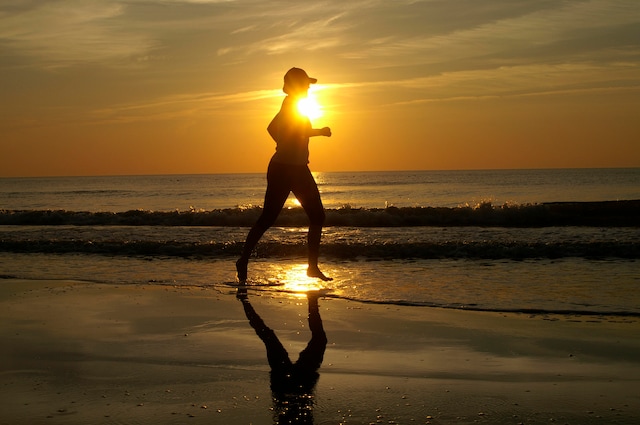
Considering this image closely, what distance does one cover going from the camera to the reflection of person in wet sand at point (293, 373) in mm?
3551

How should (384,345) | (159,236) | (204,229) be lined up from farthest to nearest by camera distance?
(204,229) → (159,236) → (384,345)

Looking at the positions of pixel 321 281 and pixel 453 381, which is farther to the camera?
pixel 321 281

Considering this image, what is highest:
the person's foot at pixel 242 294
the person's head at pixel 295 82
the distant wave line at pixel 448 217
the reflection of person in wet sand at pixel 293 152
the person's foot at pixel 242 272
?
the person's head at pixel 295 82

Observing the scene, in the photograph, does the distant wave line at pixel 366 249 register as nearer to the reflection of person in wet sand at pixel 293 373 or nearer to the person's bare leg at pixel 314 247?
the person's bare leg at pixel 314 247

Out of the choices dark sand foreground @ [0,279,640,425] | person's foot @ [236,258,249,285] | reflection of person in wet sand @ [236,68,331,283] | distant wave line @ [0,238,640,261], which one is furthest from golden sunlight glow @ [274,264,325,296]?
distant wave line @ [0,238,640,261]

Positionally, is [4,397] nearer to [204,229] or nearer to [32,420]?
[32,420]

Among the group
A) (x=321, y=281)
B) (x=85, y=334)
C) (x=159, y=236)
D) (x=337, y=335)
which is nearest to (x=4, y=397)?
(x=85, y=334)

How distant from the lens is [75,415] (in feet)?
11.6

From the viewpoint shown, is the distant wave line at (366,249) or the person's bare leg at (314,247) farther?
the distant wave line at (366,249)

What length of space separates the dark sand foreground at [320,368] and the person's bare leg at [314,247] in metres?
1.52

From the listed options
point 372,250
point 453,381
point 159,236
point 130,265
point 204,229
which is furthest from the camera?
point 204,229

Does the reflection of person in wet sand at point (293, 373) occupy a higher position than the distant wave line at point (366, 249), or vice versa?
the reflection of person in wet sand at point (293, 373)

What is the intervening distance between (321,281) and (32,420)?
16.6 feet

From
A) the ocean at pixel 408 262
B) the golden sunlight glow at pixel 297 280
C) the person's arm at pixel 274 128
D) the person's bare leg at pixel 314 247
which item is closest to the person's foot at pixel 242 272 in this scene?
the ocean at pixel 408 262
